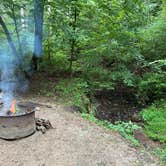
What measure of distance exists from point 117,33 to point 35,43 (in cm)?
217

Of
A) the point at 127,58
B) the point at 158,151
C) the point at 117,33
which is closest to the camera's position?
the point at 158,151

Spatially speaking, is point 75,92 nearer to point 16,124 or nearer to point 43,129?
point 43,129

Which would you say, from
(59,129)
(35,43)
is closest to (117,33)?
(35,43)

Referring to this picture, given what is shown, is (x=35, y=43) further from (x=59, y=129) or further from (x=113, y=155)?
(x=113, y=155)

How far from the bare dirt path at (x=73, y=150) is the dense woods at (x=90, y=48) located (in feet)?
4.76

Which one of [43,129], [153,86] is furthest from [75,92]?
[43,129]

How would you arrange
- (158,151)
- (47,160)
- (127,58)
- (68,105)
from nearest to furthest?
(47,160), (158,151), (68,105), (127,58)

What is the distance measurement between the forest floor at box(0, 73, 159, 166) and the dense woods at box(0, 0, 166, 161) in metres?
1.37

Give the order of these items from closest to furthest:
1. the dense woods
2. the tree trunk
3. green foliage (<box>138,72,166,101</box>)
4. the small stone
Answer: the small stone → the dense woods → the tree trunk → green foliage (<box>138,72,166,101</box>)

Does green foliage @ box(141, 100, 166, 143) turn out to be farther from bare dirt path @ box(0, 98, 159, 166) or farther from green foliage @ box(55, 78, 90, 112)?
green foliage @ box(55, 78, 90, 112)

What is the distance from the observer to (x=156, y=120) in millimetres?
6234

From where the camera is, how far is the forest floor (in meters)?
3.97

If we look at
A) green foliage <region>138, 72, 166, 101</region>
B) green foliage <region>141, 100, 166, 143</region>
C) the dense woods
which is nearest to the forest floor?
green foliage <region>141, 100, 166, 143</region>

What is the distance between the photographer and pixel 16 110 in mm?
4785
